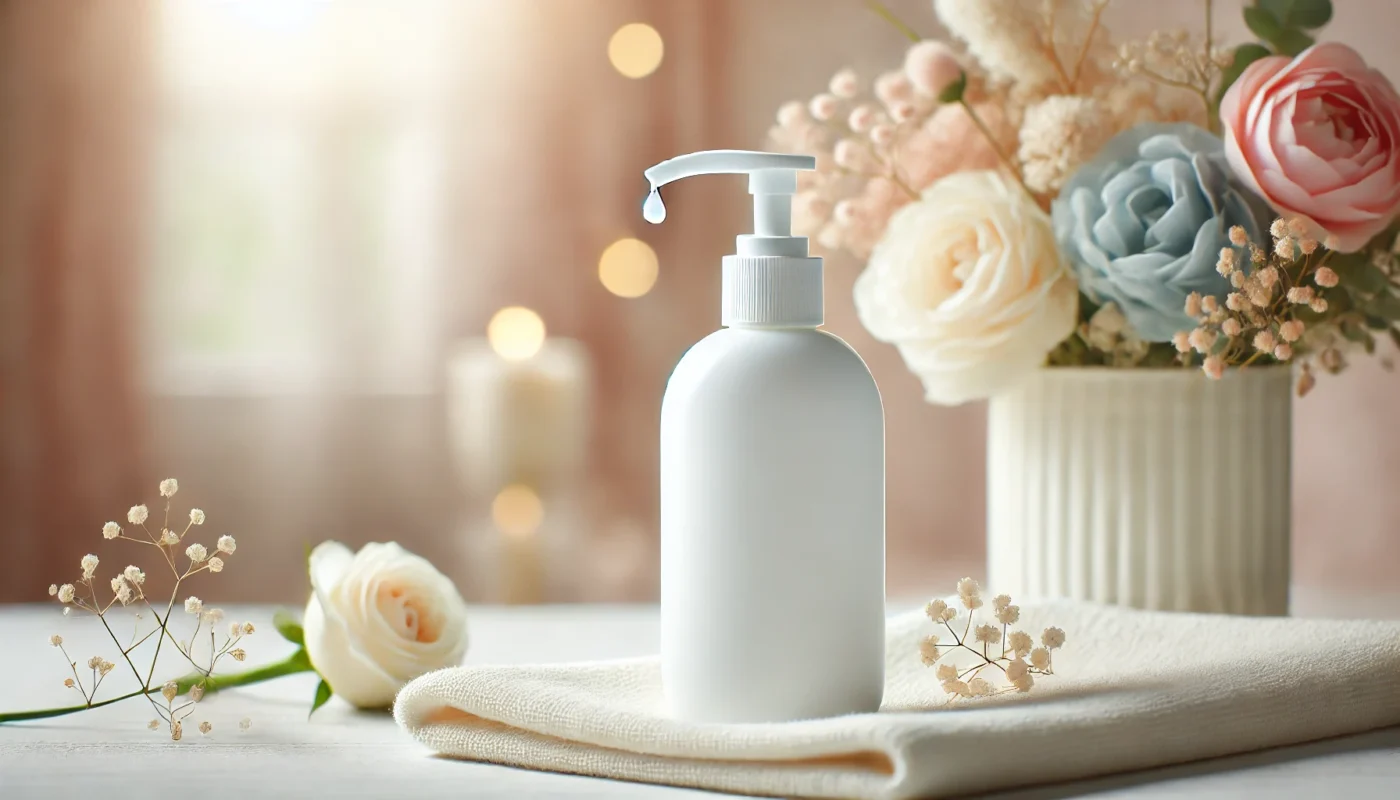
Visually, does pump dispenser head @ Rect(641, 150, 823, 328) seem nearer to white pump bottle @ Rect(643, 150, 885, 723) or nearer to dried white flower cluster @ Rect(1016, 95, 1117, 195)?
white pump bottle @ Rect(643, 150, 885, 723)

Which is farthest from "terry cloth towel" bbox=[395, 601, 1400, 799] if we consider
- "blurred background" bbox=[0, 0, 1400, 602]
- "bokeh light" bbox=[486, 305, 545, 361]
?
"bokeh light" bbox=[486, 305, 545, 361]

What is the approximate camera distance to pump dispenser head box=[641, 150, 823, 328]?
469 millimetres

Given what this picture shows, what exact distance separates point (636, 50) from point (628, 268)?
11.3 inches

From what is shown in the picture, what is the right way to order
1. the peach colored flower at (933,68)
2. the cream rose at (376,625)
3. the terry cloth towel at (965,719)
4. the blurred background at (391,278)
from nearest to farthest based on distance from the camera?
1. the terry cloth towel at (965,719)
2. the cream rose at (376,625)
3. the peach colored flower at (933,68)
4. the blurred background at (391,278)

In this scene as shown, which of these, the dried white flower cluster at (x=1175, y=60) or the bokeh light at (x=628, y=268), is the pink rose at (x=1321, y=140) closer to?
the dried white flower cluster at (x=1175, y=60)

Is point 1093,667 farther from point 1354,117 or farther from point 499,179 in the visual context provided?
point 499,179

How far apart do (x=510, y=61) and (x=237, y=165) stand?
14.9 inches

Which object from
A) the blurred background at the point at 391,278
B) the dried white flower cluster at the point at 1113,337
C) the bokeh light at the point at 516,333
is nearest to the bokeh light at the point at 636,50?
the blurred background at the point at 391,278

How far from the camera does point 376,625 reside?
560 millimetres

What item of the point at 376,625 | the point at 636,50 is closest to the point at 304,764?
the point at 376,625

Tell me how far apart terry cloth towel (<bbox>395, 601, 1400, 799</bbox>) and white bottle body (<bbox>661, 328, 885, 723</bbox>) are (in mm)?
24

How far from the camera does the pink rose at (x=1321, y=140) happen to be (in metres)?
0.60

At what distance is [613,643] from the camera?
0.74 meters

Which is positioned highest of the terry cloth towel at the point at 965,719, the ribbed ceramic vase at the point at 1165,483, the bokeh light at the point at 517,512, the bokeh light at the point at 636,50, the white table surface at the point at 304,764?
the bokeh light at the point at 636,50
